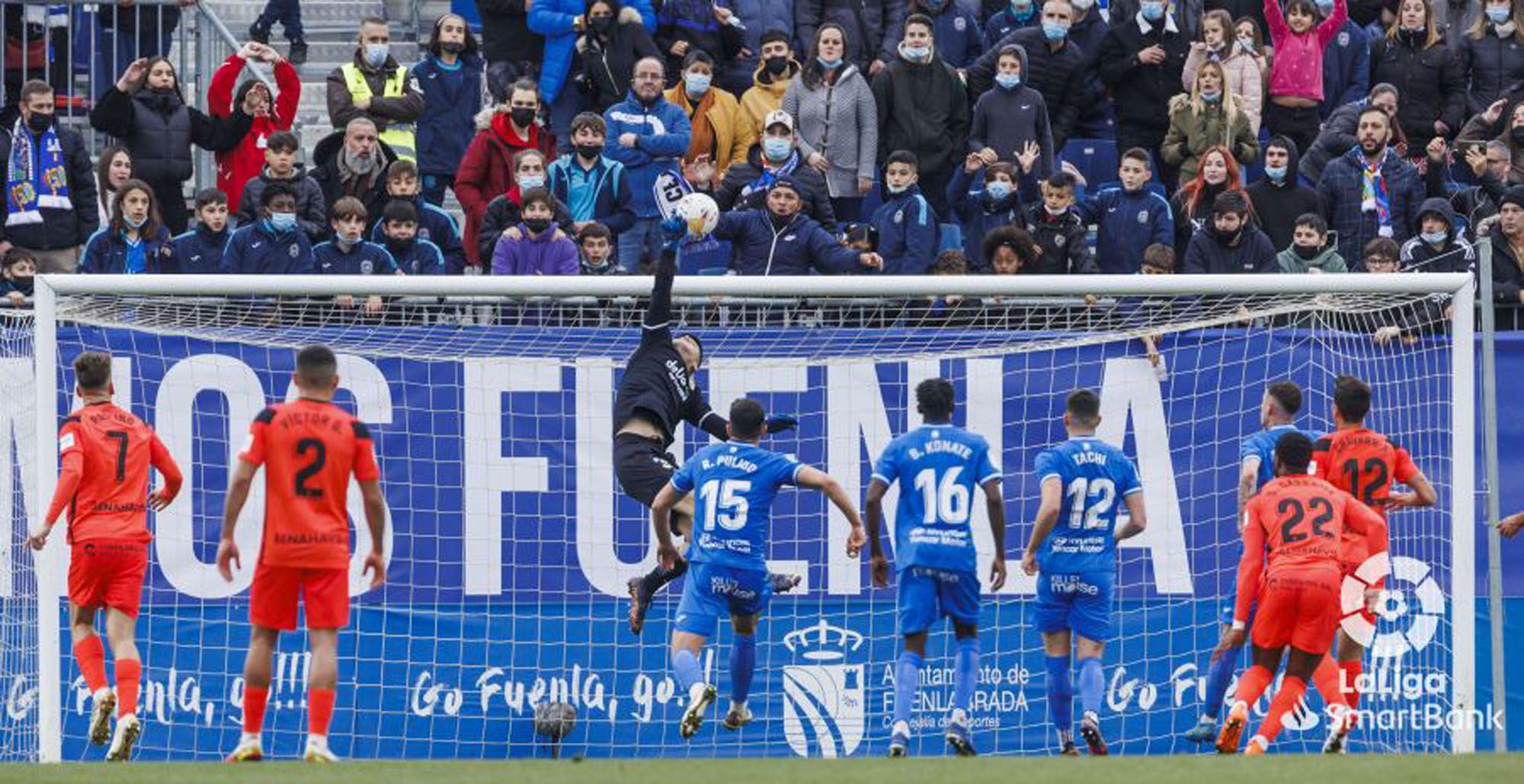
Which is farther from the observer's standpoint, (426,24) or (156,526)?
(426,24)

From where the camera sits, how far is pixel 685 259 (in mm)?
17516

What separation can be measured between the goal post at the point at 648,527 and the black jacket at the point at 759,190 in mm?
1672

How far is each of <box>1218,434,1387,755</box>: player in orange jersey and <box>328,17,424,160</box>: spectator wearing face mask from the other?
25.9 feet

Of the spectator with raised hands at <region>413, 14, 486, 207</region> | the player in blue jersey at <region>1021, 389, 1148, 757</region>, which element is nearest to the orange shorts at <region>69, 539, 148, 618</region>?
the player in blue jersey at <region>1021, 389, 1148, 757</region>

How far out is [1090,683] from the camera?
13797 millimetres

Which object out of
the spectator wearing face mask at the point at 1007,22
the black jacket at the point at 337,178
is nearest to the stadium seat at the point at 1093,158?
the spectator wearing face mask at the point at 1007,22

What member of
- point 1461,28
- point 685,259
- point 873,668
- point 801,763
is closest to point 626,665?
point 873,668

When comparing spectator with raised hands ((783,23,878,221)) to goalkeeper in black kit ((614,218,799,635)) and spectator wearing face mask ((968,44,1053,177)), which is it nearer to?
spectator wearing face mask ((968,44,1053,177))

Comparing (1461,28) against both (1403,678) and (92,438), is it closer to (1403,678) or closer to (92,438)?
(1403,678)

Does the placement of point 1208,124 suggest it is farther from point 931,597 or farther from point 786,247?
point 931,597

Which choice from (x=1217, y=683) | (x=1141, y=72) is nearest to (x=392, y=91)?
(x=1141, y=72)

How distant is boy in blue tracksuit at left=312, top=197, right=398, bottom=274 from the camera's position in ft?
54.8

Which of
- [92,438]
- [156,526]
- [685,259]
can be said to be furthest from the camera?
[685,259]

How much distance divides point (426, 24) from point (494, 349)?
6559mm
